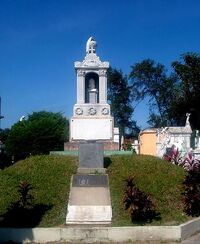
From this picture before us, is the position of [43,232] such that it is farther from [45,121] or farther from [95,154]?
[45,121]

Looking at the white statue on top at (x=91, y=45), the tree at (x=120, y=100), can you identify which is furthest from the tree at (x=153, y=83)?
the white statue on top at (x=91, y=45)

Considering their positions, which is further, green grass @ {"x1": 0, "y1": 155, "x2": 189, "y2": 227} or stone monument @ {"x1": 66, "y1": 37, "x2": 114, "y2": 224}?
stone monument @ {"x1": 66, "y1": 37, "x2": 114, "y2": 224}

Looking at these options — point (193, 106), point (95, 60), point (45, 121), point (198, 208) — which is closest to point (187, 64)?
point (193, 106)

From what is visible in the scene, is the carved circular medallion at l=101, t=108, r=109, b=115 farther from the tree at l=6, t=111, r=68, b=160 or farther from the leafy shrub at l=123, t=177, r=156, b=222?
the tree at l=6, t=111, r=68, b=160

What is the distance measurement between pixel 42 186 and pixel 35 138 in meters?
21.9

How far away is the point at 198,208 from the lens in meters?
12.7

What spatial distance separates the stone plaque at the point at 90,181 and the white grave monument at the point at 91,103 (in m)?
6.13

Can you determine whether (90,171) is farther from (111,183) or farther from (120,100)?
(120,100)

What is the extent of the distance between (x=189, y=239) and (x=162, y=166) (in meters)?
5.25

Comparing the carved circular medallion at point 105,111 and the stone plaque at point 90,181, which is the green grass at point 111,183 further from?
the carved circular medallion at point 105,111

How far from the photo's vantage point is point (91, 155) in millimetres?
15086

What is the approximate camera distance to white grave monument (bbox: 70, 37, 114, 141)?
20.7m

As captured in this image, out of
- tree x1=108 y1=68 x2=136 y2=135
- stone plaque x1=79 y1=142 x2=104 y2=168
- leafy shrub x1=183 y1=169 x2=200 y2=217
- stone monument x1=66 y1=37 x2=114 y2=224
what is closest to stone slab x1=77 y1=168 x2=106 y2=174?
stone monument x1=66 y1=37 x2=114 y2=224

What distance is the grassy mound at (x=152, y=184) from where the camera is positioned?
12.3 metres
